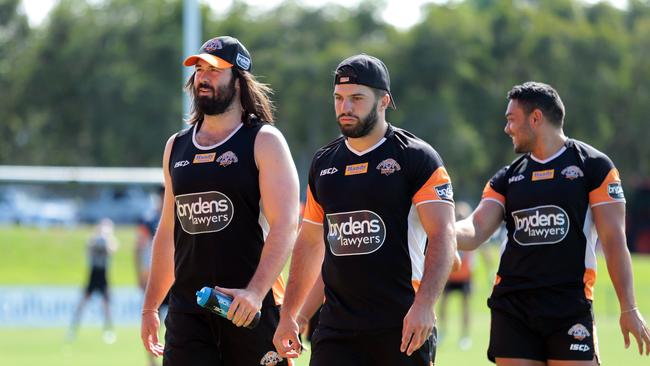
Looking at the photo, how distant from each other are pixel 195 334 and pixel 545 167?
2.40 m

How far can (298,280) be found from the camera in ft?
21.3

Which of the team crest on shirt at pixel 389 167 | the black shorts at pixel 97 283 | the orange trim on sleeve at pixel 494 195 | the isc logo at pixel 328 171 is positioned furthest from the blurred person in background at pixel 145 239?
the team crest on shirt at pixel 389 167

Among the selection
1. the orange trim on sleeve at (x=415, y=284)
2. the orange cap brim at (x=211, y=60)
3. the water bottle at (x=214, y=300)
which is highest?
the orange cap brim at (x=211, y=60)

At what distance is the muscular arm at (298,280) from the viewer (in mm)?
6168

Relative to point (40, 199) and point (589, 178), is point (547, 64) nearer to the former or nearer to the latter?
point (40, 199)

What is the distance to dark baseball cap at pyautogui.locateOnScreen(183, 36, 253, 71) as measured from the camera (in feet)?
20.8

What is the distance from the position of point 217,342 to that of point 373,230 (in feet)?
3.30

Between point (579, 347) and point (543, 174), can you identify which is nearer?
point (579, 347)

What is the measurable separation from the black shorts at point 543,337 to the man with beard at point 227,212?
150cm

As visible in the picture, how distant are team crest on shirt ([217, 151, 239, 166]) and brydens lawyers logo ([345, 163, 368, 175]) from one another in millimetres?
585

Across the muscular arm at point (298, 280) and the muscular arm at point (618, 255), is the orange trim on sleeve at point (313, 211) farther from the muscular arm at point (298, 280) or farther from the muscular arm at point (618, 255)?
the muscular arm at point (618, 255)

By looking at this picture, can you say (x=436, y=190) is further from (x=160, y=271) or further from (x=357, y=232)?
(x=160, y=271)

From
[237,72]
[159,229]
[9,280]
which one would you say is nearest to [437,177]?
[237,72]

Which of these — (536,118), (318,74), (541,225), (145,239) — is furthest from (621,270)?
(318,74)
